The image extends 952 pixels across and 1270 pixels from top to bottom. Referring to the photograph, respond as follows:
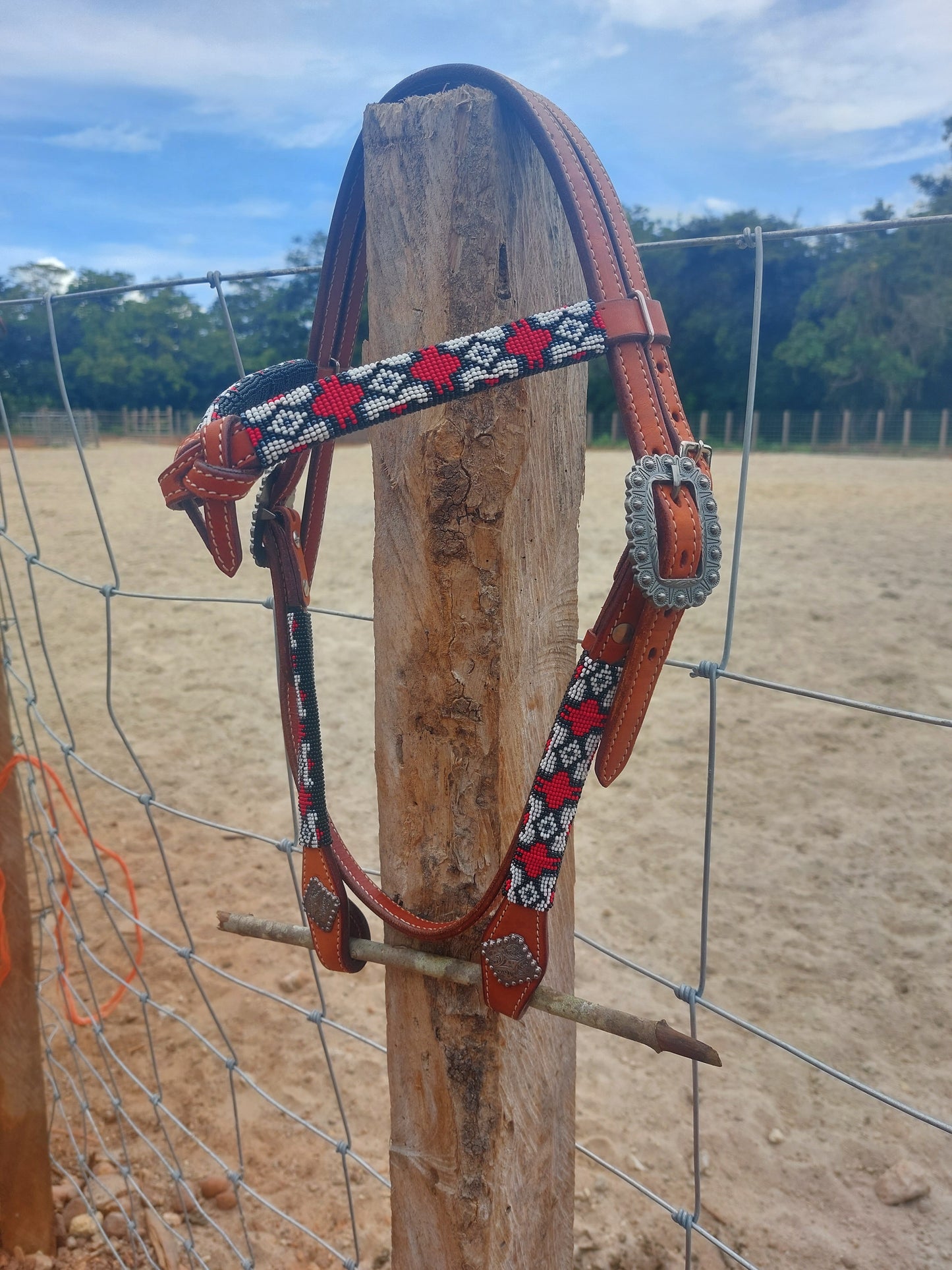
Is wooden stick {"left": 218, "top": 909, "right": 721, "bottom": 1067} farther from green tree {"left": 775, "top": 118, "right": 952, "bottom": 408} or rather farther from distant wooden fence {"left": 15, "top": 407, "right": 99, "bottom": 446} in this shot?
distant wooden fence {"left": 15, "top": 407, "right": 99, "bottom": 446}

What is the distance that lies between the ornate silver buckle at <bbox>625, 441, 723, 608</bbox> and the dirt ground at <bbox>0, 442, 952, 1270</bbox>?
4.55 feet

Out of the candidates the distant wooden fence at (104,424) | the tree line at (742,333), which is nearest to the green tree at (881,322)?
the tree line at (742,333)

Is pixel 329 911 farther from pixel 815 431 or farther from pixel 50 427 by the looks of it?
pixel 50 427

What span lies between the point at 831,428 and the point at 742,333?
12.4 feet

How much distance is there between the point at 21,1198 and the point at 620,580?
207 cm

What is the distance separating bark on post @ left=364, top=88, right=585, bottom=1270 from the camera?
886 mm

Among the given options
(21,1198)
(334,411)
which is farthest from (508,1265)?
(21,1198)

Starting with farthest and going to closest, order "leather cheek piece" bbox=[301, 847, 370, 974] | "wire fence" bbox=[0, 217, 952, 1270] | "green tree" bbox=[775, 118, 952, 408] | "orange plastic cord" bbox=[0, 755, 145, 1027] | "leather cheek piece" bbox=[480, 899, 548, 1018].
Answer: "green tree" bbox=[775, 118, 952, 408] → "orange plastic cord" bbox=[0, 755, 145, 1027] → "wire fence" bbox=[0, 217, 952, 1270] → "leather cheek piece" bbox=[301, 847, 370, 974] → "leather cheek piece" bbox=[480, 899, 548, 1018]

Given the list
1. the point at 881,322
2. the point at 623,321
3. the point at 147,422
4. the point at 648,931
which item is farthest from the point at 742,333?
the point at 623,321

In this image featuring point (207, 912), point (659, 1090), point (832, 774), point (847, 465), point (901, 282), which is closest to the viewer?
point (659, 1090)

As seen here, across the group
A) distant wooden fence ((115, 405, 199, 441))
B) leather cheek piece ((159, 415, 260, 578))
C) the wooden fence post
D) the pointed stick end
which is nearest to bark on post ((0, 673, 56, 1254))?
leather cheek piece ((159, 415, 260, 578))

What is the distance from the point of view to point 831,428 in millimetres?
24406

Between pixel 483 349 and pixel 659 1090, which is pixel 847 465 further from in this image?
pixel 483 349

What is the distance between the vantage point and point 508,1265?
3.38 ft
